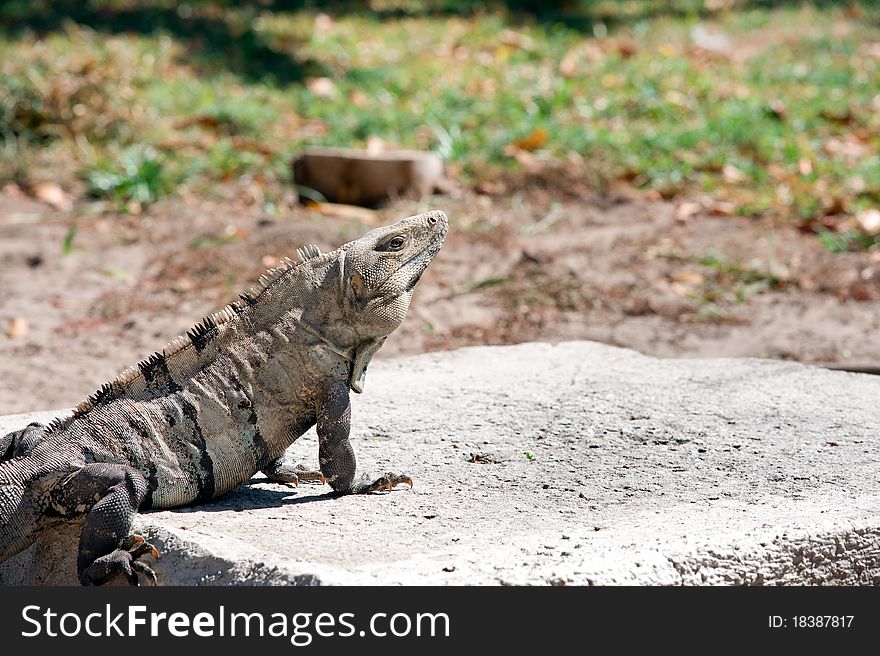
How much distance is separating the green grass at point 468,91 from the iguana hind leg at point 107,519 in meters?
6.52

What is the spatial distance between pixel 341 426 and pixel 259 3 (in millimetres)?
12359

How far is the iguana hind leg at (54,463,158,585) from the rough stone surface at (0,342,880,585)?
0.08m

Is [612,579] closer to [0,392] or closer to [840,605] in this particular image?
[840,605]

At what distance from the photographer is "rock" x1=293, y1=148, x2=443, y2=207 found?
10.1 meters

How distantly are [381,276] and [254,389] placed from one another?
0.61 metres

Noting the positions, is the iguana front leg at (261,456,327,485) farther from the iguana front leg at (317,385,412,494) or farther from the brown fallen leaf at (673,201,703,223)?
the brown fallen leaf at (673,201,703,223)

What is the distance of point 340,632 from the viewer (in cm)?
348

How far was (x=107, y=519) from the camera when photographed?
393 centimetres

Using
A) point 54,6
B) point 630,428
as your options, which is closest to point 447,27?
point 54,6

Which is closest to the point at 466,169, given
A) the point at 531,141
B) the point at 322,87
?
the point at 531,141

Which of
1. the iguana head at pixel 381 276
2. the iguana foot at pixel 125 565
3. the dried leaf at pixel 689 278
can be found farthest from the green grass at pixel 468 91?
the iguana foot at pixel 125 565

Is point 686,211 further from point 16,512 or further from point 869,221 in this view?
point 16,512

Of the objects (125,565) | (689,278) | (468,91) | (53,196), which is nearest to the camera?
(125,565)

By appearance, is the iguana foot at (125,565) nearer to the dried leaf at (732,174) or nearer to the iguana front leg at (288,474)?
the iguana front leg at (288,474)
